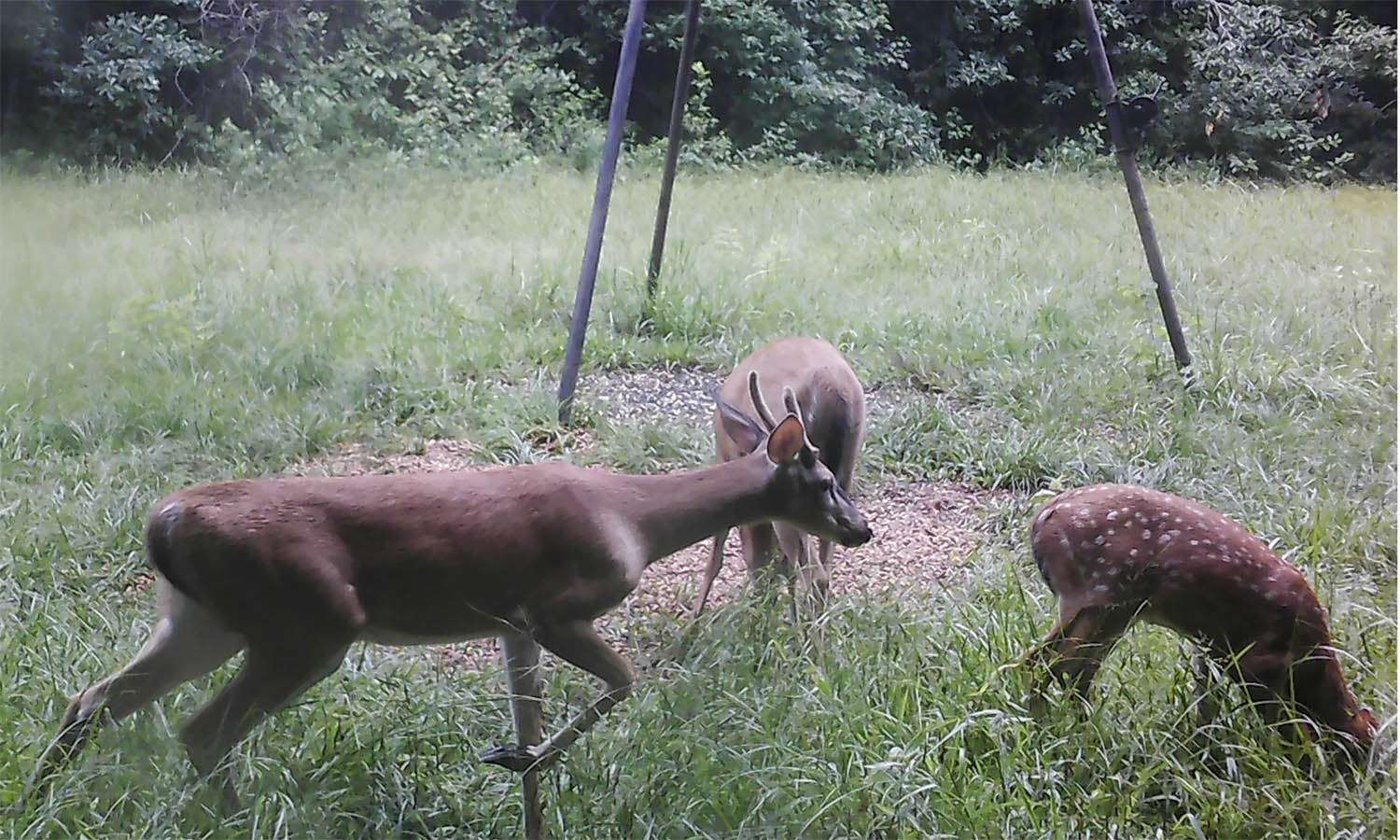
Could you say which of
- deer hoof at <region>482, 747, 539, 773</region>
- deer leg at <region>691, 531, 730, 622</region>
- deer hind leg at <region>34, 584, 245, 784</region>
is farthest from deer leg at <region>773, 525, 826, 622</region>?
deer hind leg at <region>34, 584, 245, 784</region>

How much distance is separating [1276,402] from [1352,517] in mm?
295

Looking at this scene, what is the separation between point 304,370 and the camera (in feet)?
7.16

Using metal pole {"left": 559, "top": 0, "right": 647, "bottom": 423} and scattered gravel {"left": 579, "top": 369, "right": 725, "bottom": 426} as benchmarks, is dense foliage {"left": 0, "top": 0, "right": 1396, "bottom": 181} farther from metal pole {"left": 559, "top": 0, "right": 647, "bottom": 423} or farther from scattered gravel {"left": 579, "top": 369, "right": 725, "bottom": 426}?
scattered gravel {"left": 579, "top": 369, "right": 725, "bottom": 426}

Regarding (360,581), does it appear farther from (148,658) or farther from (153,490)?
(153,490)

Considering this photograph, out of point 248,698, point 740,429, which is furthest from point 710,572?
point 248,698

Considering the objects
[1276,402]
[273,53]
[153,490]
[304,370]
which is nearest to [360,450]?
[304,370]

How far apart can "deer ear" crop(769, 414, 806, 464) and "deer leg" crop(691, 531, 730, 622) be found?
0.92 feet

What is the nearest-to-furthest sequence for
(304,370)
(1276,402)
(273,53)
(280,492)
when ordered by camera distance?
1. (280,492)
2. (273,53)
3. (304,370)
4. (1276,402)

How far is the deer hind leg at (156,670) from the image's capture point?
1.72m

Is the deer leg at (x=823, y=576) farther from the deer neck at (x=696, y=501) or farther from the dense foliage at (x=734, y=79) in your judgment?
the dense foliage at (x=734, y=79)

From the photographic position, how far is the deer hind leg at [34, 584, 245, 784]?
5.63 ft

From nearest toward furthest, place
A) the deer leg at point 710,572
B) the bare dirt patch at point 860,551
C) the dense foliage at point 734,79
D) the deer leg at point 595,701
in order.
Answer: the deer leg at point 595,701 → the dense foliage at point 734,79 → the bare dirt patch at point 860,551 → the deer leg at point 710,572

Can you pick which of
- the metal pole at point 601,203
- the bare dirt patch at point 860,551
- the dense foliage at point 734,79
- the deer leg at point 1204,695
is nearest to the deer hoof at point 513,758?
the bare dirt patch at point 860,551

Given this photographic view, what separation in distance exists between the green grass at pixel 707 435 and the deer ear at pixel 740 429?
0.19 meters
